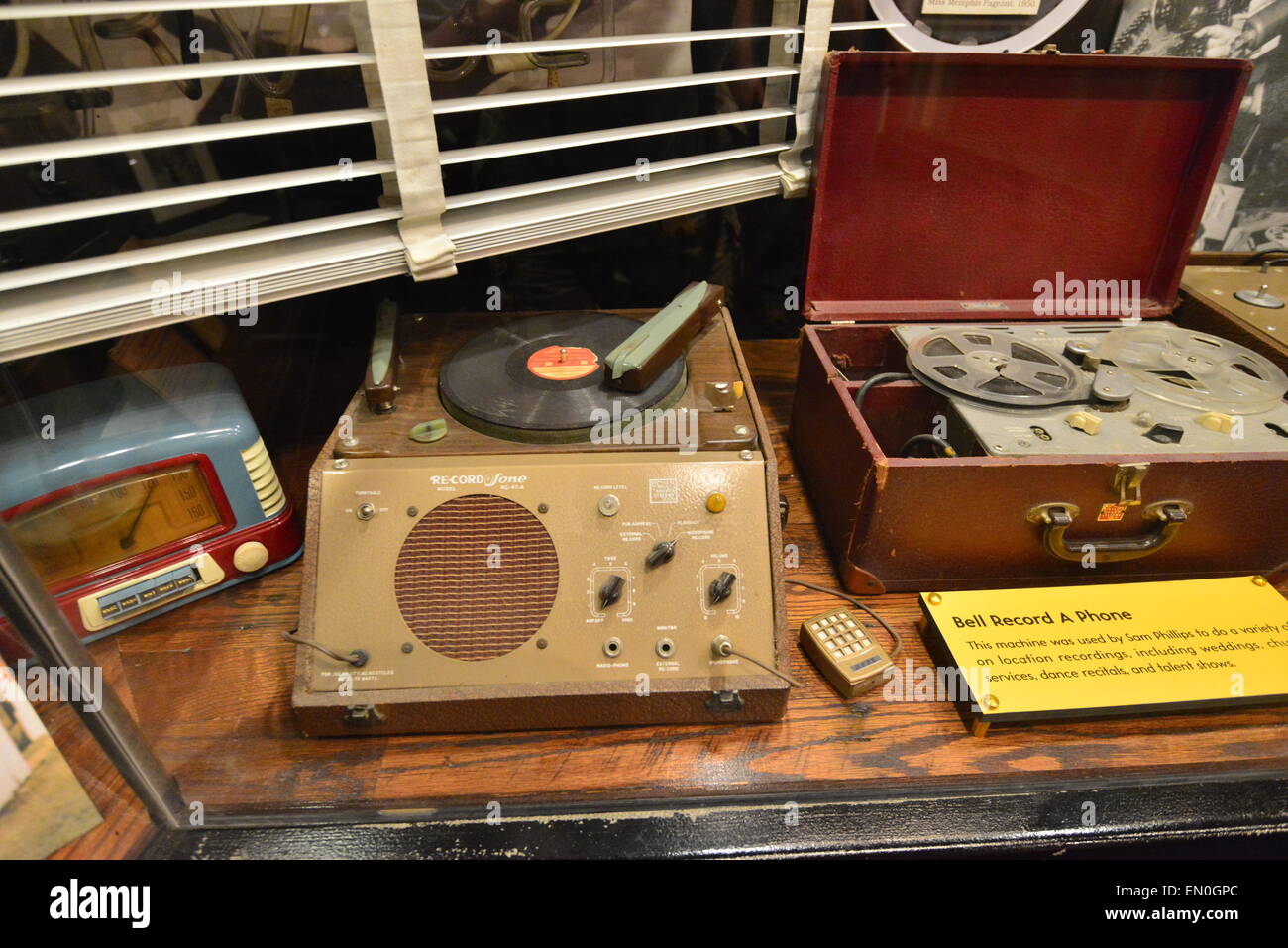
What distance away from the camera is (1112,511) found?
1241 millimetres

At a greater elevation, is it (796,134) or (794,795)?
(796,134)

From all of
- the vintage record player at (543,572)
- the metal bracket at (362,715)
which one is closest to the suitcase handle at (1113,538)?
the vintage record player at (543,572)

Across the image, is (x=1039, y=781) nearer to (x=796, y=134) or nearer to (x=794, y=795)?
(x=794, y=795)

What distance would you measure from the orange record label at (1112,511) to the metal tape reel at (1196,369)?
27cm

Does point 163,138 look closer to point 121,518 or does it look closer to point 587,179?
point 121,518

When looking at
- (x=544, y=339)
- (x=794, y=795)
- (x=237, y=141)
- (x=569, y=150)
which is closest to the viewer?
(x=794, y=795)

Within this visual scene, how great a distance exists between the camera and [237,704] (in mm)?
1129

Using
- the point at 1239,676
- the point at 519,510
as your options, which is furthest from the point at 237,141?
the point at 1239,676

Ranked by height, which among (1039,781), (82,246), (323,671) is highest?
(82,246)

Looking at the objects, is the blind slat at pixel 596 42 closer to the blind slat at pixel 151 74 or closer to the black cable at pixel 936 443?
the blind slat at pixel 151 74

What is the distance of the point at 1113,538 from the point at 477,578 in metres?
1.03

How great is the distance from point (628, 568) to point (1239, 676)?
0.94 metres

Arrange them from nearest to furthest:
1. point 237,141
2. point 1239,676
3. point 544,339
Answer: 1. point 1239,676
2. point 544,339
3. point 237,141

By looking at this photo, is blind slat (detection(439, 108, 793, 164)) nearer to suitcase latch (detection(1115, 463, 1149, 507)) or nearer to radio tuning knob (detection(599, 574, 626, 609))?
radio tuning knob (detection(599, 574, 626, 609))
